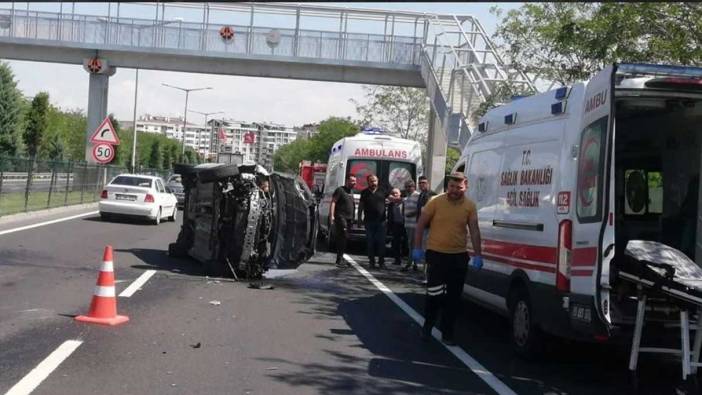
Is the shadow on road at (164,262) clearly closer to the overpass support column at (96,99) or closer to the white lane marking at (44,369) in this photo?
the white lane marking at (44,369)

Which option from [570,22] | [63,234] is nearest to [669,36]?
[570,22]

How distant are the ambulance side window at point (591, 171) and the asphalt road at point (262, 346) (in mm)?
1549

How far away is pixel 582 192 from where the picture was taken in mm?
7254

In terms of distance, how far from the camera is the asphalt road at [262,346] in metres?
6.91

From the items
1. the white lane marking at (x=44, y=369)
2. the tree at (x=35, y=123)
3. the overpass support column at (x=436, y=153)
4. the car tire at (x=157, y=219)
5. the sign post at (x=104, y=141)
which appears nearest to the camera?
the white lane marking at (x=44, y=369)

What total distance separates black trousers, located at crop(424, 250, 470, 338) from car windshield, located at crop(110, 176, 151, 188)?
16.9 meters

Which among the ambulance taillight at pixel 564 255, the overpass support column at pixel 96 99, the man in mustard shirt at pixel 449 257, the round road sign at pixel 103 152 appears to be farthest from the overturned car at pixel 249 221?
the overpass support column at pixel 96 99

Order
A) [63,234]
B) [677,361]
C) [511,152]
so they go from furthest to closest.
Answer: [63,234] < [511,152] < [677,361]

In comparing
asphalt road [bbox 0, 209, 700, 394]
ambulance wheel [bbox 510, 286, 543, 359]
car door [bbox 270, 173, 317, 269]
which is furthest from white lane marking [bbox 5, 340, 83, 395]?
car door [bbox 270, 173, 317, 269]

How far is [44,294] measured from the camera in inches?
416

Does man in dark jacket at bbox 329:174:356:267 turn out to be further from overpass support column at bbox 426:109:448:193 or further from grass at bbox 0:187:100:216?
overpass support column at bbox 426:109:448:193

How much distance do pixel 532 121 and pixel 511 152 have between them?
58 centimetres

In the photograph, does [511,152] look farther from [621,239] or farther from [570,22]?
[570,22]

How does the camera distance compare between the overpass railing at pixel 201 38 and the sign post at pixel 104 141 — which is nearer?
the sign post at pixel 104 141
